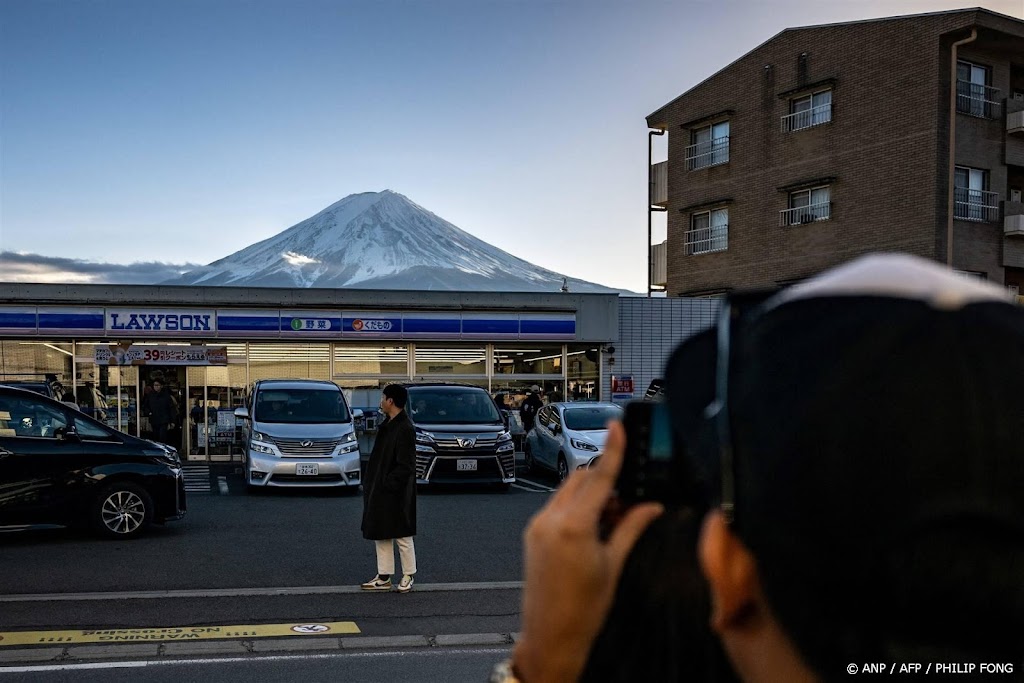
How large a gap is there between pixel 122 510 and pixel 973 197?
23.7 metres

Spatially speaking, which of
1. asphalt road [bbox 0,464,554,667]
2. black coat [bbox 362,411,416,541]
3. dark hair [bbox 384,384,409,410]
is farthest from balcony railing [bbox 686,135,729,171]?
black coat [bbox 362,411,416,541]

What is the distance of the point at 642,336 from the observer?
26516mm

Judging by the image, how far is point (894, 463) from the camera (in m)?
0.57

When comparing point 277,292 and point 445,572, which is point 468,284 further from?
point 445,572

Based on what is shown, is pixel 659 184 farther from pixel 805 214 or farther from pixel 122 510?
pixel 122 510

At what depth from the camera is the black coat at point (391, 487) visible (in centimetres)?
870

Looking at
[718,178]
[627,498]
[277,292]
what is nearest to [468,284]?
[718,178]

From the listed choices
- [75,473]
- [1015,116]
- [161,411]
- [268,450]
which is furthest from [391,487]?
[1015,116]

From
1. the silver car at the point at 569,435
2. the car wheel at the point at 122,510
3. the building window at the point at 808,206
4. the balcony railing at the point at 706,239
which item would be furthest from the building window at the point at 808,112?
the car wheel at the point at 122,510

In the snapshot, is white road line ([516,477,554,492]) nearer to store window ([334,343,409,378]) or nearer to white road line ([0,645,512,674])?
store window ([334,343,409,378])

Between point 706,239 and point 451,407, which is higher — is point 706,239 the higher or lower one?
the higher one

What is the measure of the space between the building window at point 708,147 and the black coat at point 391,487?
24607 millimetres

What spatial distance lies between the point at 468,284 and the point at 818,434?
65.1m

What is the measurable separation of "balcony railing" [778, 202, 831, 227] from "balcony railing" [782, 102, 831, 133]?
7.66ft
